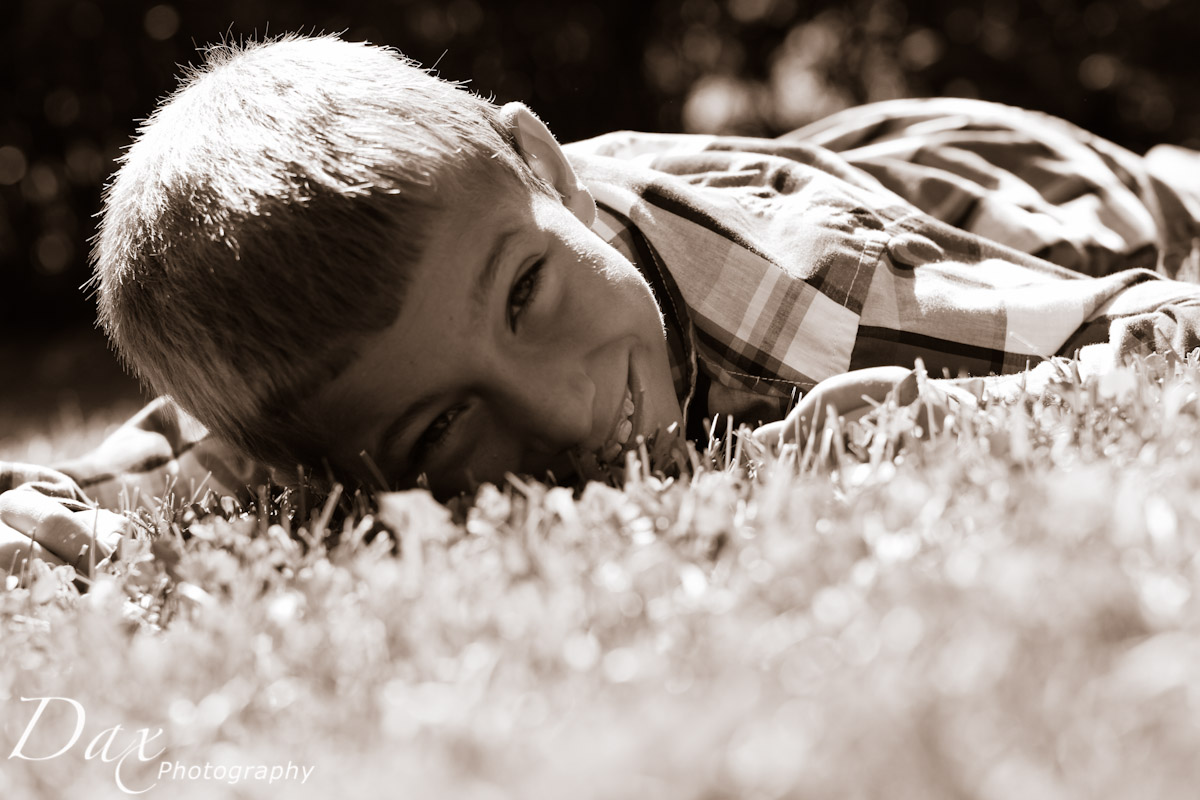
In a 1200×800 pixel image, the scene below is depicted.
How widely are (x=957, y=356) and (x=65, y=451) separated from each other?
8.60 feet

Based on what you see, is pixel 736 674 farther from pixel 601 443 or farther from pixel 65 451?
pixel 65 451

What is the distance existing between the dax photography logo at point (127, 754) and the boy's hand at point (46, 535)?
0.75m

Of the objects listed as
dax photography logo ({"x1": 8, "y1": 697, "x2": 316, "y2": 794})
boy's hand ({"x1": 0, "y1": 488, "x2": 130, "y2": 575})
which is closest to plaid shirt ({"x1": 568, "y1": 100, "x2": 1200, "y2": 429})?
boy's hand ({"x1": 0, "y1": 488, "x2": 130, "y2": 575})

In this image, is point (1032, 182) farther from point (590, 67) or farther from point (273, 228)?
point (590, 67)

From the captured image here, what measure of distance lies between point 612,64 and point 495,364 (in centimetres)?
698

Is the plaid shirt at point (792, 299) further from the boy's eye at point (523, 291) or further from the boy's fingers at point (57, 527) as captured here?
the boy's eye at point (523, 291)

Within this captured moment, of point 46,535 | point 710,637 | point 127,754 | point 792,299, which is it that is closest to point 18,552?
point 46,535

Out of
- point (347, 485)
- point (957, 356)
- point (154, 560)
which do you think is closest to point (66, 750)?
point (154, 560)

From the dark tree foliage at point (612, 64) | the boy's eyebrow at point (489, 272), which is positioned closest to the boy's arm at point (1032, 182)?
the boy's eyebrow at point (489, 272)

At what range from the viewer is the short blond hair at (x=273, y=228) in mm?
1711

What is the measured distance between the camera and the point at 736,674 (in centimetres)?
89

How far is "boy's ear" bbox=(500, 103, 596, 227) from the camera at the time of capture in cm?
224

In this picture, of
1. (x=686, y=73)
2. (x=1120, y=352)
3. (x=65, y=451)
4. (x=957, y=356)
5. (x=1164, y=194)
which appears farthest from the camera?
(x=686, y=73)

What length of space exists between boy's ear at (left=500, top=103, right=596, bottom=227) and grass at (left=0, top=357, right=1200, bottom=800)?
36.8 inches
